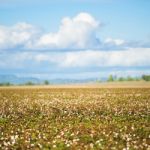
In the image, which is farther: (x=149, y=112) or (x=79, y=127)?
(x=149, y=112)

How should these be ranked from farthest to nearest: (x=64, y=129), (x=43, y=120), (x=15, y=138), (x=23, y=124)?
(x=43, y=120)
(x=23, y=124)
(x=64, y=129)
(x=15, y=138)

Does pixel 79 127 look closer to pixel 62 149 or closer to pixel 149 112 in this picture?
pixel 62 149

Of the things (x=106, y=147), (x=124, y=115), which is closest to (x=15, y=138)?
(x=106, y=147)

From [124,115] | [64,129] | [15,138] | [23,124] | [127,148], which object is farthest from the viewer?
[124,115]

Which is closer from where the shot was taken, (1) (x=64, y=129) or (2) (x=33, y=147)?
(2) (x=33, y=147)

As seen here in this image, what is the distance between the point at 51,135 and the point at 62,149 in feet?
10.2

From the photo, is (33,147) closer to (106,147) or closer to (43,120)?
(106,147)

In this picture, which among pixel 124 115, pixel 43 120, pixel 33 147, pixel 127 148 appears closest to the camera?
pixel 127 148

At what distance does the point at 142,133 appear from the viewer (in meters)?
20.0

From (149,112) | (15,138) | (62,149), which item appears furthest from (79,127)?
(149,112)

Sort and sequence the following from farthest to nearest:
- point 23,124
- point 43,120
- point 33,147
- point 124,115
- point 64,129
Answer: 1. point 124,115
2. point 43,120
3. point 23,124
4. point 64,129
5. point 33,147

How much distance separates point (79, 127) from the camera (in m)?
22.4

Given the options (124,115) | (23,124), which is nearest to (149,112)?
(124,115)

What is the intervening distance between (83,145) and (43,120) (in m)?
9.19
